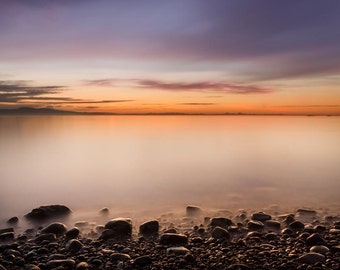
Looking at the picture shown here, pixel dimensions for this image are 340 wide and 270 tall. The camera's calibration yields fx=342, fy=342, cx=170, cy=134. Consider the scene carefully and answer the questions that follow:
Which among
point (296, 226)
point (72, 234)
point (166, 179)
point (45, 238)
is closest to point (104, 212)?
point (72, 234)

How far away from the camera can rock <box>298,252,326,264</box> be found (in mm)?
6188

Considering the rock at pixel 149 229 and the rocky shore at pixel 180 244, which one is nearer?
the rocky shore at pixel 180 244

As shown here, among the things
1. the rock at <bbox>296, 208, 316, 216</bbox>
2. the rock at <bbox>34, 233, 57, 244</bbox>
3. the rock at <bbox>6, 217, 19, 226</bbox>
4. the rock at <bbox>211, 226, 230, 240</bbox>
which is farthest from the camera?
the rock at <bbox>296, 208, 316, 216</bbox>

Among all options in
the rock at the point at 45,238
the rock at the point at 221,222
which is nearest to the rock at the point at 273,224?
the rock at the point at 221,222

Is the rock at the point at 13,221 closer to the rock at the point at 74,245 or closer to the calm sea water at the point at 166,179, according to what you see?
the calm sea water at the point at 166,179

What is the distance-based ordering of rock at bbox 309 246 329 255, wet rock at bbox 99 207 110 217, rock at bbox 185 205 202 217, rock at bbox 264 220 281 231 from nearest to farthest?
rock at bbox 309 246 329 255, rock at bbox 264 220 281 231, rock at bbox 185 205 202 217, wet rock at bbox 99 207 110 217

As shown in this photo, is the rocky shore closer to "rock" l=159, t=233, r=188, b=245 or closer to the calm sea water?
"rock" l=159, t=233, r=188, b=245

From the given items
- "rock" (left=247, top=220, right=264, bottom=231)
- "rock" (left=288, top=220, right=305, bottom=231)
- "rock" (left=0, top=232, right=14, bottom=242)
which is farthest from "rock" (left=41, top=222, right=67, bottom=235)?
"rock" (left=288, top=220, right=305, bottom=231)

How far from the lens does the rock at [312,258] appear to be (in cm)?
619

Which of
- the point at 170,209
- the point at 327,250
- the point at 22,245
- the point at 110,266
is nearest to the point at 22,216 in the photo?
the point at 22,245

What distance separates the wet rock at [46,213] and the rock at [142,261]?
14.8 ft

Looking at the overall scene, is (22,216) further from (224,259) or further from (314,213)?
(314,213)

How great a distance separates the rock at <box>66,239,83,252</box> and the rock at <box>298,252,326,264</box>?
435 centimetres

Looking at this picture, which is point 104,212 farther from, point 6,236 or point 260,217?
point 260,217
